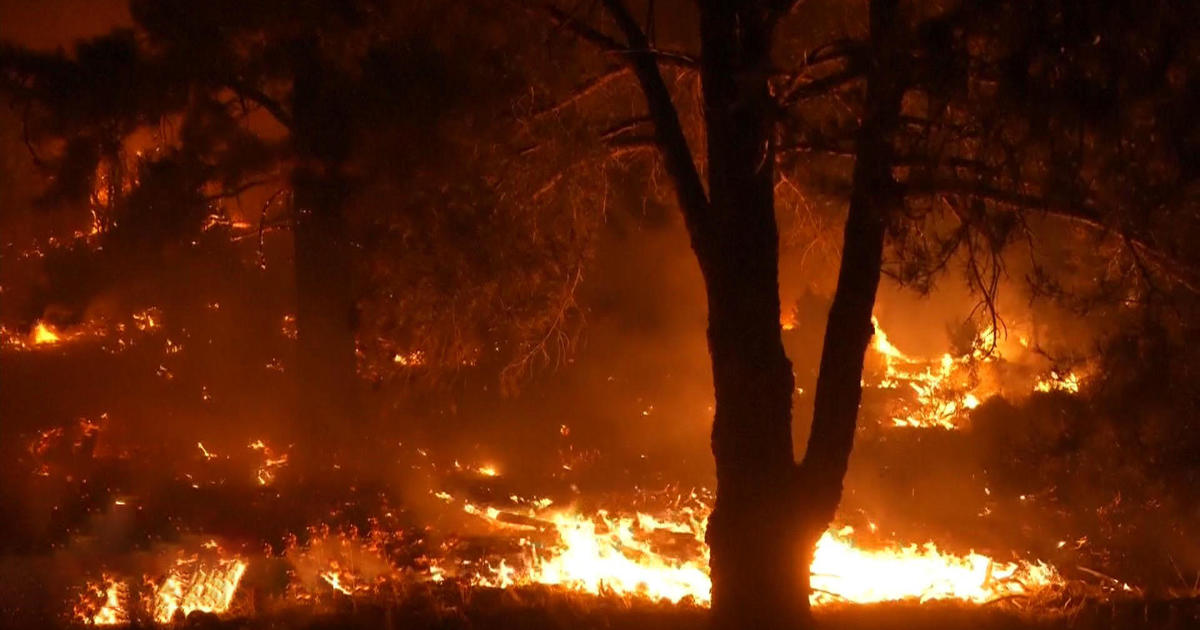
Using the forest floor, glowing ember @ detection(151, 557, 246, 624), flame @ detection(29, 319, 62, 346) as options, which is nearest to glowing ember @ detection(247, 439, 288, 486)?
glowing ember @ detection(151, 557, 246, 624)

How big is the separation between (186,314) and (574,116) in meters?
9.91

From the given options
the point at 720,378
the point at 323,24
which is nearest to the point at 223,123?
the point at 323,24

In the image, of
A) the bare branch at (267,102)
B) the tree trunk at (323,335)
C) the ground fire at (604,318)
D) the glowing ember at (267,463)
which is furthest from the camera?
the glowing ember at (267,463)

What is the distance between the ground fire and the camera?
19.6 feet

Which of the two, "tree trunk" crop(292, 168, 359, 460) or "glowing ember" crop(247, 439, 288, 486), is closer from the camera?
"tree trunk" crop(292, 168, 359, 460)

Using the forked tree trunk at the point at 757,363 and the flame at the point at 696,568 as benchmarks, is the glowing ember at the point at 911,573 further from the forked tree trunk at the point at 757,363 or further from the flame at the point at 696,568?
the forked tree trunk at the point at 757,363

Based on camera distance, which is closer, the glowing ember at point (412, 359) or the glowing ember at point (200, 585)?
the glowing ember at point (200, 585)

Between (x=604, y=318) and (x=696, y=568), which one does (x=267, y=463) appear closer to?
(x=604, y=318)

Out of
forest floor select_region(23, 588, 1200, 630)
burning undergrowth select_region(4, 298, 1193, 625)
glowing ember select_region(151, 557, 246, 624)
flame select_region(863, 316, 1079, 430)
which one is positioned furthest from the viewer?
flame select_region(863, 316, 1079, 430)

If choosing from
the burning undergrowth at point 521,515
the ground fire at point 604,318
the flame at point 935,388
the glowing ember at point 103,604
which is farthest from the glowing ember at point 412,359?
the flame at point 935,388

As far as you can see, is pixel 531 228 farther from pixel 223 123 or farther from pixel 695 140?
pixel 223 123

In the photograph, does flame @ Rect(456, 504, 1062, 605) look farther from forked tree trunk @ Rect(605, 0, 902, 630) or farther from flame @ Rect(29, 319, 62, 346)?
flame @ Rect(29, 319, 62, 346)

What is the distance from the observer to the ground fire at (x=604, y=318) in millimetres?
5969

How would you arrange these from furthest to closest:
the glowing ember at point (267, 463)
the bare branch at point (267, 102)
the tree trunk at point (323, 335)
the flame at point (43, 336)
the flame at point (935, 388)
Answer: the flame at point (43, 336)
the flame at point (935, 388)
the glowing ember at point (267, 463)
the tree trunk at point (323, 335)
the bare branch at point (267, 102)
